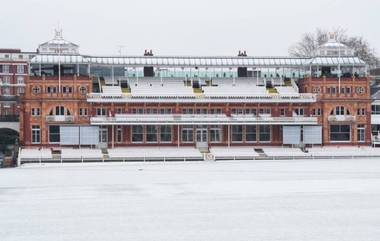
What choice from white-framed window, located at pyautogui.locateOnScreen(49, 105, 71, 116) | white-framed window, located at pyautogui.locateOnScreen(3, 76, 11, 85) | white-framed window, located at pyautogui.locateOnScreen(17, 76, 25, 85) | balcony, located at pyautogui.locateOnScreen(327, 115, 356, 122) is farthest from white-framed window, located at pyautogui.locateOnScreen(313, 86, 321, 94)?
white-framed window, located at pyautogui.locateOnScreen(3, 76, 11, 85)

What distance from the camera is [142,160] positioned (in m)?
67.6

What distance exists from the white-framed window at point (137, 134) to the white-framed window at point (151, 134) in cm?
48

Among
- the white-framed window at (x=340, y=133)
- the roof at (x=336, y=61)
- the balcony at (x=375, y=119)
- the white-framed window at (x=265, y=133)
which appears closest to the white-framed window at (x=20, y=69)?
the white-framed window at (x=265, y=133)

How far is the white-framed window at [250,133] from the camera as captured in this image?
2960 inches

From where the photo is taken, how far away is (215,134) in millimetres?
75062

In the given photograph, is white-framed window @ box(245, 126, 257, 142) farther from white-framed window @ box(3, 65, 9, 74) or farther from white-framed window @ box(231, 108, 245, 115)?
white-framed window @ box(3, 65, 9, 74)

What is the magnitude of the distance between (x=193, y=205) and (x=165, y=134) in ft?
129

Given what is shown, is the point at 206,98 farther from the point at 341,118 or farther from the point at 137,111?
the point at 341,118

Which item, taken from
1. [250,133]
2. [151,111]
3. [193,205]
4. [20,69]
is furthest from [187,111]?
[20,69]

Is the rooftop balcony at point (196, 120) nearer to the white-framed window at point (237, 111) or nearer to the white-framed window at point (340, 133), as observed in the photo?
the white-framed window at point (237, 111)

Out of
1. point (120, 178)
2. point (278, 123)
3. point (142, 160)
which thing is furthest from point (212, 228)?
point (278, 123)

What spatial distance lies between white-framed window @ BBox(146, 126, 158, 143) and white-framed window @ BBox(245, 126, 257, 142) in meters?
8.36

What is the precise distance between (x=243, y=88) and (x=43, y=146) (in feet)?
63.3

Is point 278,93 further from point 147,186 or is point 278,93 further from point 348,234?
point 348,234
